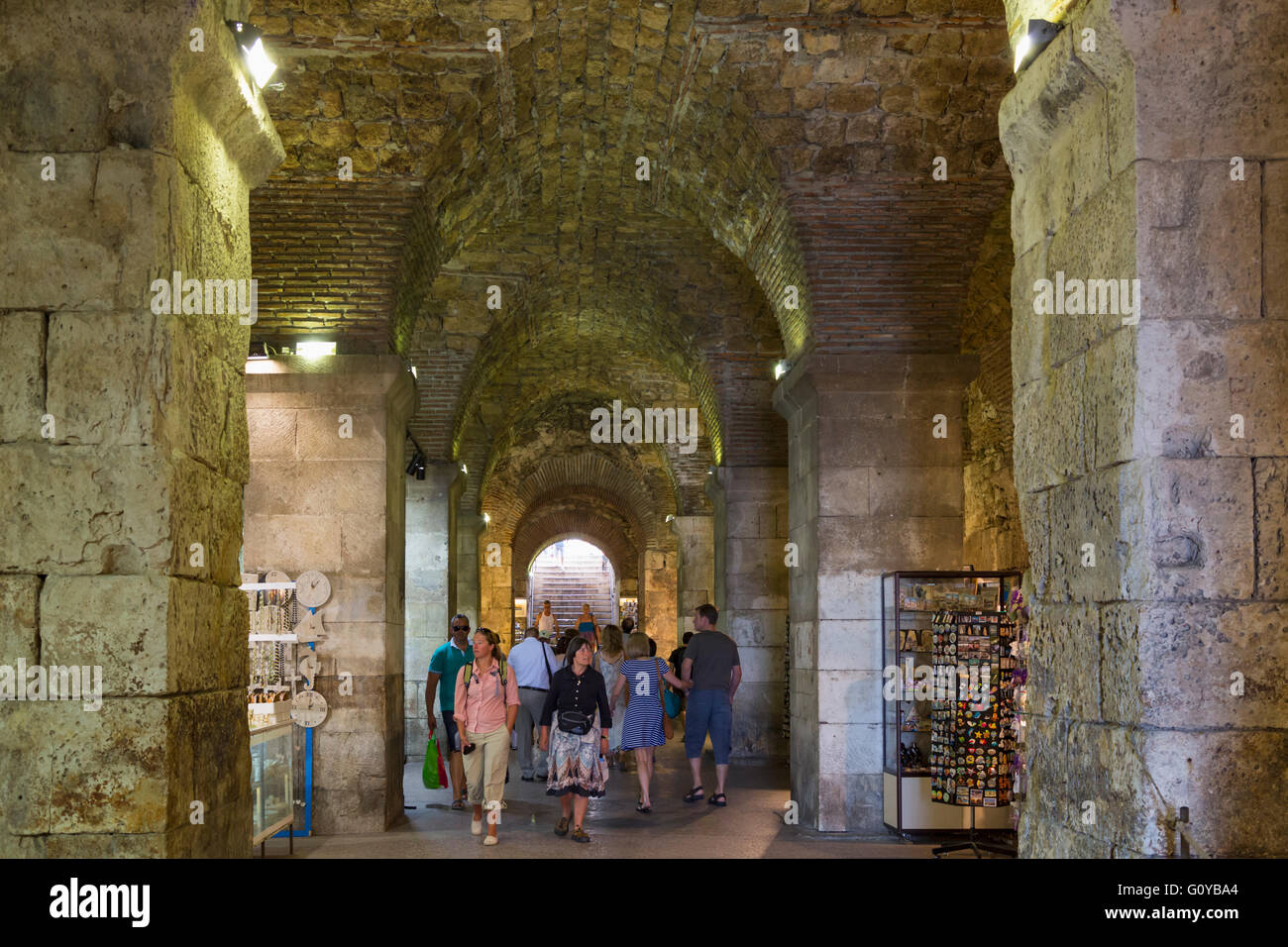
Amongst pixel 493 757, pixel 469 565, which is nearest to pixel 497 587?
pixel 469 565

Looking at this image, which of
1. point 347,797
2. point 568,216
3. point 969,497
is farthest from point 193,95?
point 969,497

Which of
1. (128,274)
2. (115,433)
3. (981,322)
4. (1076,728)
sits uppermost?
(981,322)

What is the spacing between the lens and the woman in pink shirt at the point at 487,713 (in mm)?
8297

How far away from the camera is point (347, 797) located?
9.15 meters

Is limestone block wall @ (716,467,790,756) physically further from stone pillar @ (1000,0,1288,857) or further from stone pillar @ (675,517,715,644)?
stone pillar @ (1000,0,1288,857)

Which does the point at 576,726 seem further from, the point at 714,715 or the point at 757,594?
the point at 757,594

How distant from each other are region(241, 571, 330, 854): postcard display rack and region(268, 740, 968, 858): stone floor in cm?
38

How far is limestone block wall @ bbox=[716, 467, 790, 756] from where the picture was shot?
14742 millimetres

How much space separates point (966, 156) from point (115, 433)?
6771 mm

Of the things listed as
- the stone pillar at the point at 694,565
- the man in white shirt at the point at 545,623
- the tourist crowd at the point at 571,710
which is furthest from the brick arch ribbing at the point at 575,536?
the tourist crowd at the point at 571,710

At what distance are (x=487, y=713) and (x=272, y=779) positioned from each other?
4.66 feet
